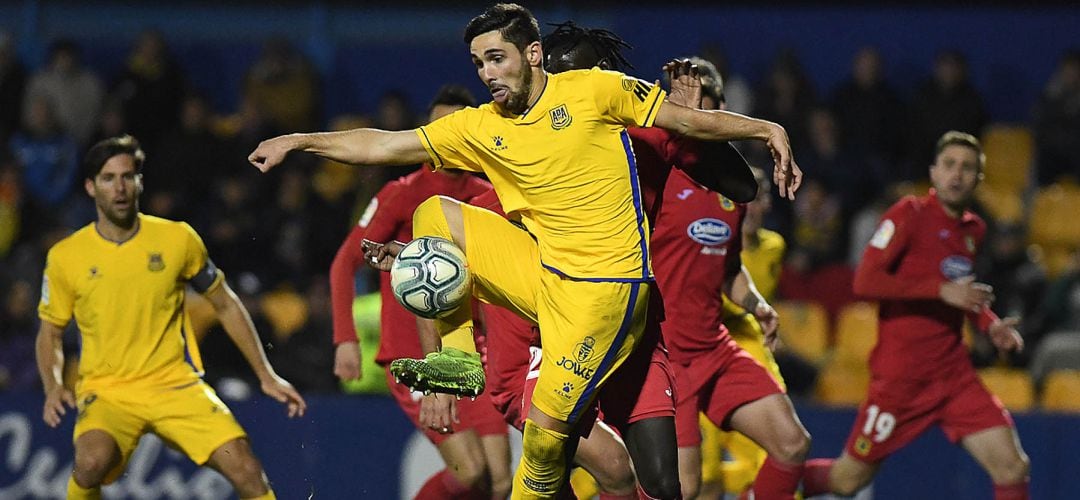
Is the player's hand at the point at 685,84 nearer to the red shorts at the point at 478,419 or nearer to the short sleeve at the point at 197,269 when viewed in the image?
the red shorts at the point at 478,419

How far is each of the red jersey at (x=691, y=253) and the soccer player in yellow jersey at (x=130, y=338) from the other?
6.16 ft

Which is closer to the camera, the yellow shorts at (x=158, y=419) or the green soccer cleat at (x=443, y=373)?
the green soccer cleat at (x=443, y=373)

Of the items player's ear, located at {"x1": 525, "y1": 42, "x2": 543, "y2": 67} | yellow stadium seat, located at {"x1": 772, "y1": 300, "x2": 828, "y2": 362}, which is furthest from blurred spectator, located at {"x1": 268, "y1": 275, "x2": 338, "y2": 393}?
player's ear, located at {"x1": 525, "y1": 42, "x2": 543, "y2": 67}

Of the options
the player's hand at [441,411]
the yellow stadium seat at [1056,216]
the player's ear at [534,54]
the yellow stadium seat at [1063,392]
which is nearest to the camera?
the player's ear at [534,54]

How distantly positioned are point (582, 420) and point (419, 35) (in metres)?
10.3

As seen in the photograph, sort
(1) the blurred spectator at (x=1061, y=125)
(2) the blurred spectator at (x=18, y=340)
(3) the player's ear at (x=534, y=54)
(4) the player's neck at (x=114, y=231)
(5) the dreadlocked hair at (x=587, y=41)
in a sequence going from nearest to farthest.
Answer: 1. (3) the player's ear at (x=534, y=54)
2. (5) the dreadlocked hair at (x=587, y=41)
3. (4) the player's neck at (x=114, y=231)
4. (2) the blurred spectator at (x=18, y=340)
5. (1) the blurred spectator at (x=1061, y=125)

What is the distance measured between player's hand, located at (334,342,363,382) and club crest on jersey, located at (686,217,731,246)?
172 centimetres

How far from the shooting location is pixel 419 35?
16500 millimetres

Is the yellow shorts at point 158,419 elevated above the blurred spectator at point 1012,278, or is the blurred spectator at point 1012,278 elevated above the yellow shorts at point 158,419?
the blurred spectator at point 1012,278

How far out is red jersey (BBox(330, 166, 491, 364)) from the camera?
8453mm

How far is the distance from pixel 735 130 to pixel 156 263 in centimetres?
338

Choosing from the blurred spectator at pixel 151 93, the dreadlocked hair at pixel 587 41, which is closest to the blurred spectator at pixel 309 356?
the blurred spectator at pixel 151 93

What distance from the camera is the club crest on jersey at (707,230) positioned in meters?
8.23

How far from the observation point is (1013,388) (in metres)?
11.5
